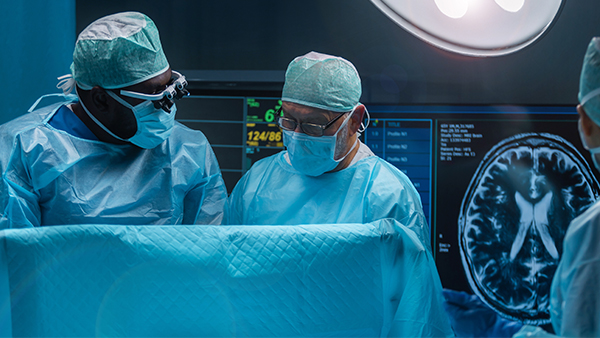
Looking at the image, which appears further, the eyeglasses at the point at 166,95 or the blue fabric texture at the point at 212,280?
the eyeglasses at the point at 166,95

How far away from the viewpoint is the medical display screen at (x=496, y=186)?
201 cm

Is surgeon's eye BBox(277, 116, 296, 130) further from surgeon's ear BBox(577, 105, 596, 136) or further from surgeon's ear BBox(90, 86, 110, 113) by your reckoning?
surgeon's ear BBox(577, 105, 596, 136)

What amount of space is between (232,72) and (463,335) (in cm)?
171

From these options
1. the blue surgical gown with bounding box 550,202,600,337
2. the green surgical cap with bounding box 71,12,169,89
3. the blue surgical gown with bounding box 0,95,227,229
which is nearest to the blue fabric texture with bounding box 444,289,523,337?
the blue surgical gown with bounding box 550,202,600,337

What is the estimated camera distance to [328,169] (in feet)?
4.23

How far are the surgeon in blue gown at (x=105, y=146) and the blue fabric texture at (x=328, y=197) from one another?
218 millimetres

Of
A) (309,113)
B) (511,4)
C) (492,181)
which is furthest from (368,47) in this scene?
(309,113)

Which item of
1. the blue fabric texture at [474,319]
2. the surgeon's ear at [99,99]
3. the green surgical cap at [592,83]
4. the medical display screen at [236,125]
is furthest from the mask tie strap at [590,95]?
the medical display screen at [236,125]

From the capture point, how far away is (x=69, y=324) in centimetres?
91

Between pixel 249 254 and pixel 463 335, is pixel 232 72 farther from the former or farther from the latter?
pixel 463 335

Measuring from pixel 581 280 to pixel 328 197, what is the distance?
731mm

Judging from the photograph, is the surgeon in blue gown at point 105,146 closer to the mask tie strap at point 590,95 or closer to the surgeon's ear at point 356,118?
the surgeon's ear at point 356,118

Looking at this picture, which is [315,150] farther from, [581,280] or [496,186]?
[496,186]

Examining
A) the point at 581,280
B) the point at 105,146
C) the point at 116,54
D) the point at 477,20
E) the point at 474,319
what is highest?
the point at 477,20
